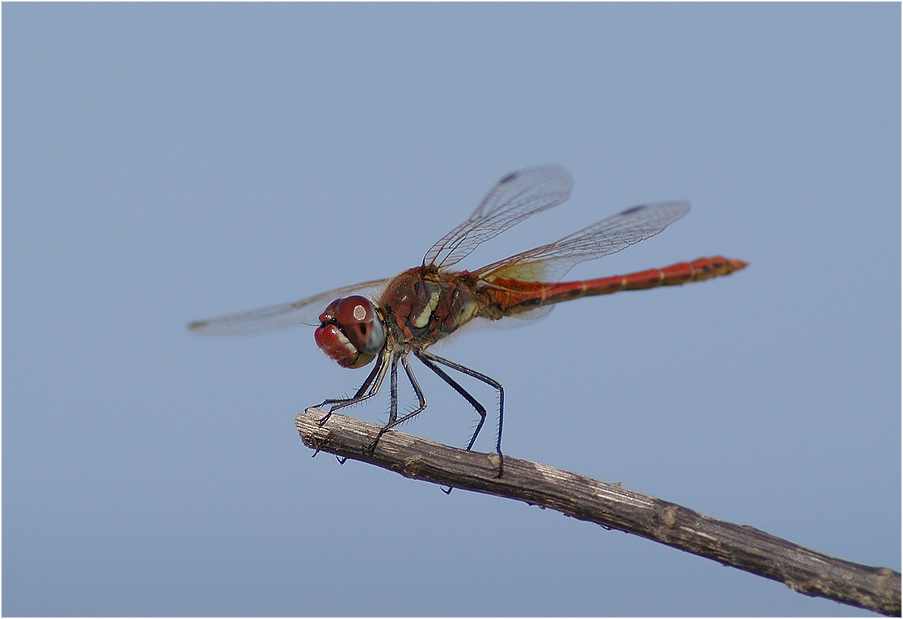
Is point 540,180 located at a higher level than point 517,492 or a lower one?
higher

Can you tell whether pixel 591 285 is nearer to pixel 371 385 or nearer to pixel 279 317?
pixel 371 385

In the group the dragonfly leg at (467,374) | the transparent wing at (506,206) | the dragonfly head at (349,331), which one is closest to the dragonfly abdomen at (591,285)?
the transparent wing at (506,206)

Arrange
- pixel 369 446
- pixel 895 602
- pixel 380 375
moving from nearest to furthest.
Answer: pixel 895 602 → pixel 369 446 → pixel 380 375

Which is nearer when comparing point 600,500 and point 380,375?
point 600,500

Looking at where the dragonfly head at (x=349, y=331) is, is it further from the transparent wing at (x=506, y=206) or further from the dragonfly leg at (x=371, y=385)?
the transparent wing at (x=506, y=206)

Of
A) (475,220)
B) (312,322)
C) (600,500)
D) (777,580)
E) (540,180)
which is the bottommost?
(777,580)

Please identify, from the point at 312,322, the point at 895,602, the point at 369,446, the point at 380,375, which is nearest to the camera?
the point at 895,602

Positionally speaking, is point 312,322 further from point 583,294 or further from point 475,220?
point 583,294

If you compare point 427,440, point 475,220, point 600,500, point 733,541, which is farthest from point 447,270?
point 733,541
